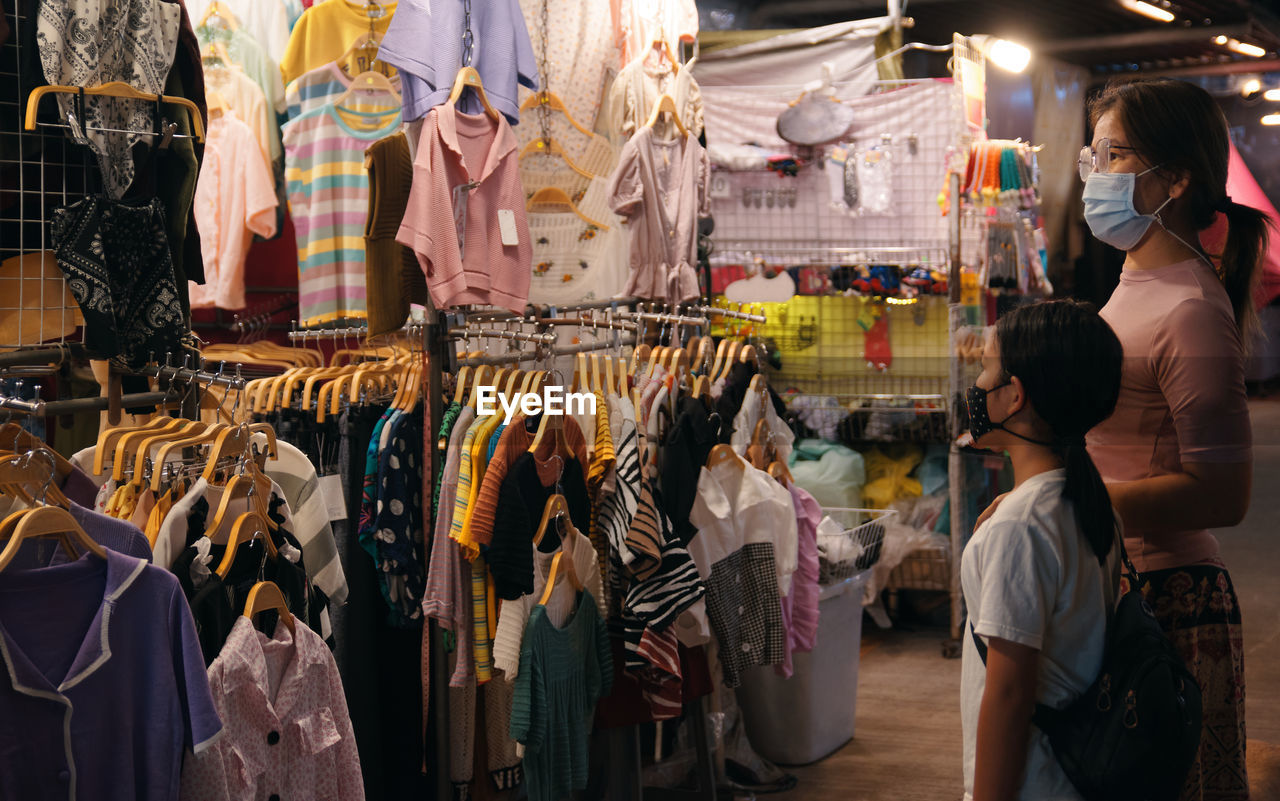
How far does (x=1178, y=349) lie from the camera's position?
1.76 m

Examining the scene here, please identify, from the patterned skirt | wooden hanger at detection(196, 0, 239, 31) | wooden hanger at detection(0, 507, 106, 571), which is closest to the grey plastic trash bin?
the patterned skirt

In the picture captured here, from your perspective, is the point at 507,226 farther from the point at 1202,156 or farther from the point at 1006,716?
the point at 1006,716

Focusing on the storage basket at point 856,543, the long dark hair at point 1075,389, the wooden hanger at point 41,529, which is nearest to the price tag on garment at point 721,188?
the storage basket at point 856,543

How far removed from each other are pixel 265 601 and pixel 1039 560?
1.29 meters

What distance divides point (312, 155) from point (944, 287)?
10.0 feet

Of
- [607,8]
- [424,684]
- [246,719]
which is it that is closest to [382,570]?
[424,684]

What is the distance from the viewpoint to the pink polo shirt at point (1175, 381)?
176 centimetres

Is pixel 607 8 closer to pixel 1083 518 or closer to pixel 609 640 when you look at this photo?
pixel 609 640

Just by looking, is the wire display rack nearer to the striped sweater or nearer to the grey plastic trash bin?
the grey plastic trash bin

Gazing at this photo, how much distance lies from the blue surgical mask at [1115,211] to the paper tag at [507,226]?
6.26 ft

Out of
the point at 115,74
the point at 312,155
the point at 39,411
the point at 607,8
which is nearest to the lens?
the point at 39,411

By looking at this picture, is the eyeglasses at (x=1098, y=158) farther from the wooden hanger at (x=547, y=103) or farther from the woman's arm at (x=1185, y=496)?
the wooden hanger at (x=547, y=103)

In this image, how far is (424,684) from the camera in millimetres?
3096

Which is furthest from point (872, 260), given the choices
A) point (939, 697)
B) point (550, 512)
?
point (550, 512)
